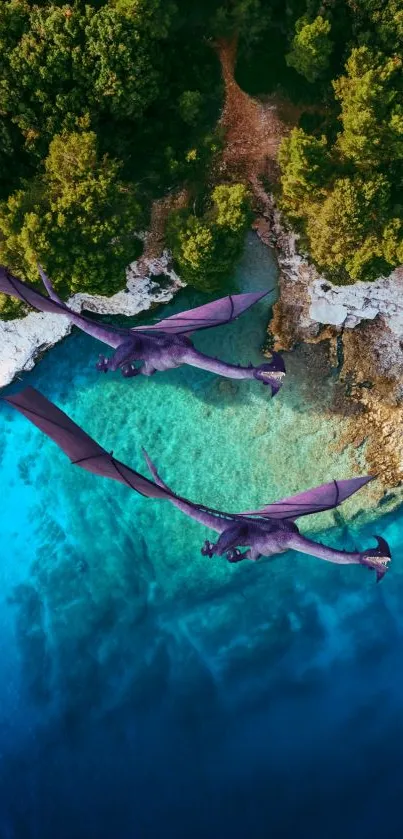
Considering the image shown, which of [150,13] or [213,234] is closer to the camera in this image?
[150,13]

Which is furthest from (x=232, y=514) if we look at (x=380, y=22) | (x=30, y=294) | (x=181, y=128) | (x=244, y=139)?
(x=380, y=22)

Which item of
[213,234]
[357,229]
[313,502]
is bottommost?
[313,502]

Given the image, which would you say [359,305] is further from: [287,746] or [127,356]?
[287,746]

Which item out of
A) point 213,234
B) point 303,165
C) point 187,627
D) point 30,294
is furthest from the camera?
point 187,627

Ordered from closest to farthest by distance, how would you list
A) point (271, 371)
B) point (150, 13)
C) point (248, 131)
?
point (271, 371) < point (150, 13) < point (248, 131)

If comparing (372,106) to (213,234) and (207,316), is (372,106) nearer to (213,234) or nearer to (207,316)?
(213,234)

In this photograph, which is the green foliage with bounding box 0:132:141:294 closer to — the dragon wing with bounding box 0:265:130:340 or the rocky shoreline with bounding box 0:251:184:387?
the dragon wing with bounding box 0:265:130:340

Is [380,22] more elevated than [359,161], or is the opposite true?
Answer: [380,22]
